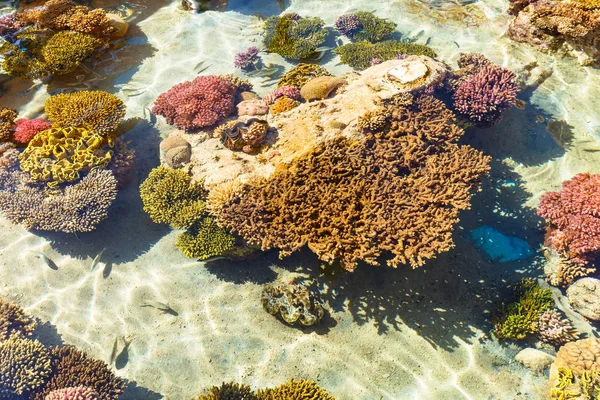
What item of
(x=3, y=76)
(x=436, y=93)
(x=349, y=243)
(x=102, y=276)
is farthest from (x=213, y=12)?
(x=349, y=243)

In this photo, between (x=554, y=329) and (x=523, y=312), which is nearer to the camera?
(x=554, y=329)

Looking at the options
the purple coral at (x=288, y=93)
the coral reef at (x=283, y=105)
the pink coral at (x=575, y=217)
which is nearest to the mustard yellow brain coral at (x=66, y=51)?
the purple coral at (x=288, y=93)

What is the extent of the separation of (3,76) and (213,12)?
544 centimetres

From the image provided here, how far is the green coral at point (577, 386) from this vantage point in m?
4.96

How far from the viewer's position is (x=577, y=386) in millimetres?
5027

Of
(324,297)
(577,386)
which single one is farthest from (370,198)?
(577,386)

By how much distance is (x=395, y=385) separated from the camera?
5.32m

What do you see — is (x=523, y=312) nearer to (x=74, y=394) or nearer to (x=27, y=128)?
(x=74, y=394)

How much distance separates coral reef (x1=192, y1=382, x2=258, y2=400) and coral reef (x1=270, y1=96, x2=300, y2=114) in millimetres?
4515

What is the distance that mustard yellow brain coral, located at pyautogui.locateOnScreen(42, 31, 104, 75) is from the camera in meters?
8.37

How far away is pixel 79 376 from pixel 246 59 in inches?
282

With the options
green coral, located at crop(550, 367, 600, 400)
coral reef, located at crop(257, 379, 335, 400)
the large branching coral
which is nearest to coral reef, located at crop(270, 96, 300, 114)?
the large branching coral

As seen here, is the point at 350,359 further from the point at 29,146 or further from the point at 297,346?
the point at 29,146

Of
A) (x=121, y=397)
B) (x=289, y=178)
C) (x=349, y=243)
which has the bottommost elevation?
(x=121, y=397)
